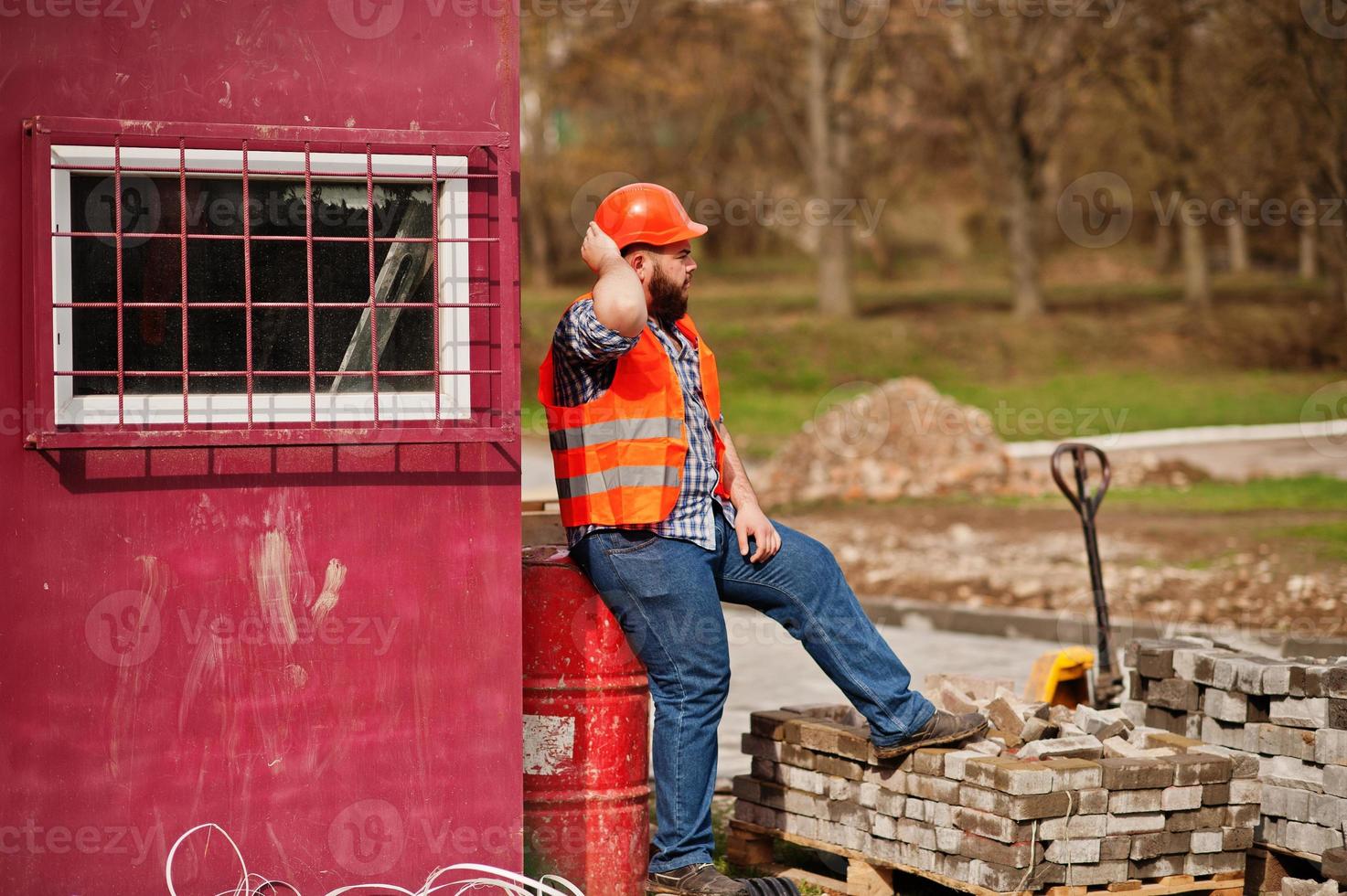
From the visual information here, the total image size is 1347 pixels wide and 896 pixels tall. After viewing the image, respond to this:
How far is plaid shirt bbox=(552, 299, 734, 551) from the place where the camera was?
4.62 meters

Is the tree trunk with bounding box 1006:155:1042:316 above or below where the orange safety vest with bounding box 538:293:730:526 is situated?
above

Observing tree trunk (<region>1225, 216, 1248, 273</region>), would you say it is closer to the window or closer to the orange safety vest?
the orange safety vest

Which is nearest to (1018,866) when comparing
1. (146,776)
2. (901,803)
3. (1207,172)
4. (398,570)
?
(901,803)

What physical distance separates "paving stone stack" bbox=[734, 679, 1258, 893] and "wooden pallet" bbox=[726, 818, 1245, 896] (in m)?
0.02
